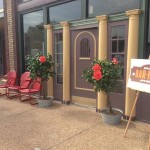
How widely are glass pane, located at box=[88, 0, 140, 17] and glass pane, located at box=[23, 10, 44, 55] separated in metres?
1.92

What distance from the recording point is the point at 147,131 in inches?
157

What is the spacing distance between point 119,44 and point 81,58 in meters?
1.20

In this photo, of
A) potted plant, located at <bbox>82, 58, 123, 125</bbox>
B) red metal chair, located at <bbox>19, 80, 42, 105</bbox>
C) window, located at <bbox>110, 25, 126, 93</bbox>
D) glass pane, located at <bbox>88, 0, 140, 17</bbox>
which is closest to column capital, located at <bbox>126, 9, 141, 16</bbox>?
glass pane, located at <bbox>88, 0, 140, 17</bbox>

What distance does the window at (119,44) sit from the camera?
15.1ft

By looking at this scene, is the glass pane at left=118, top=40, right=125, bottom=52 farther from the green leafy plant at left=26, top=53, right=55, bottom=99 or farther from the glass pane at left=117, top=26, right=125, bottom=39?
the green leafy plant at left=26, top=53, right=55, bottom=99

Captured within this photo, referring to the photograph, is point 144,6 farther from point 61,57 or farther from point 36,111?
point 36,111

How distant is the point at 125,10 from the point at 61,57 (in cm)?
223

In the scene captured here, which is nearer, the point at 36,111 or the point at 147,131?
the point at 147,131

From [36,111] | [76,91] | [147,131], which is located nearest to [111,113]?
[147,131]

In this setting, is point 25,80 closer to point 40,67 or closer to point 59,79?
point 59,79

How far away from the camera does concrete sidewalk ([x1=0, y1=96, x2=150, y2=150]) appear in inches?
136

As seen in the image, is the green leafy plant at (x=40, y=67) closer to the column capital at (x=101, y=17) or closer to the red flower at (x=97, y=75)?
the column capital at (x=101, y=17)

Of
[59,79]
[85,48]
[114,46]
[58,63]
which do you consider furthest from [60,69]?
[114,46]

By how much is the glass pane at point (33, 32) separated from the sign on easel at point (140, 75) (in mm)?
3642
